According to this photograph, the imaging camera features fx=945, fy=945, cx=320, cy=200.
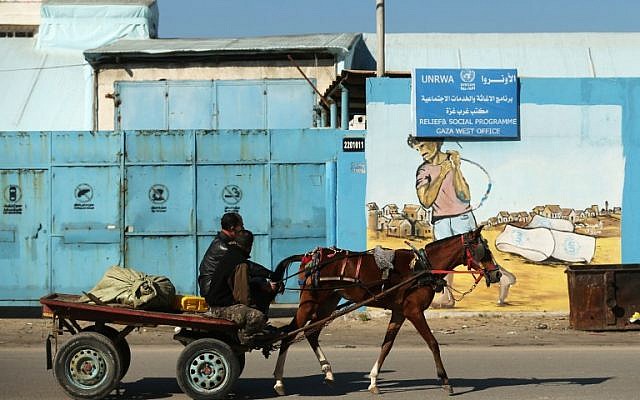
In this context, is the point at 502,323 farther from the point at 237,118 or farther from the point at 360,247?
the point at 237,118

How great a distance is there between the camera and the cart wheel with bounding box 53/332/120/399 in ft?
29.6

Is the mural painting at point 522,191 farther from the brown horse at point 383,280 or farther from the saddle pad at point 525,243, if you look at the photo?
the brown horse at point 383,280

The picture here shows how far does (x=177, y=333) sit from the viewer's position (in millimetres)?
9406

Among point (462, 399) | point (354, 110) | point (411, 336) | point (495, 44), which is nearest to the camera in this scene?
point (462, 399)

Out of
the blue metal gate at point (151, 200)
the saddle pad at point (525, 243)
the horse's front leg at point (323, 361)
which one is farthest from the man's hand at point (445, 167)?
the horse's front leg at point (323, 361)

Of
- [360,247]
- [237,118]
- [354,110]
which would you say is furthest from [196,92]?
[360,247]

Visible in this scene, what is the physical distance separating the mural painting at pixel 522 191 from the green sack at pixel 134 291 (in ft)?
26.6

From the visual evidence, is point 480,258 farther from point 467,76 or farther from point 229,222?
point 467,76

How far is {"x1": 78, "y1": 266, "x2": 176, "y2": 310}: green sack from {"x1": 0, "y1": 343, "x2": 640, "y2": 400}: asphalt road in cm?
99

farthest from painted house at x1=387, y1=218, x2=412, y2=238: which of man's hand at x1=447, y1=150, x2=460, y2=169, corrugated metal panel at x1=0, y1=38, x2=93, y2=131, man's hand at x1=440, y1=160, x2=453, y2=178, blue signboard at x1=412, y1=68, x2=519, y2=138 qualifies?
corrugated metal panel at x1=0, y1=38, x2=93, y2=131

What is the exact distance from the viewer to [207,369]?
29.7 ft

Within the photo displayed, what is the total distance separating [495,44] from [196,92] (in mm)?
8545

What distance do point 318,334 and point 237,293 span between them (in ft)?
3.89

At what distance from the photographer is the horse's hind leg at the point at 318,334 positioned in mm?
9742
